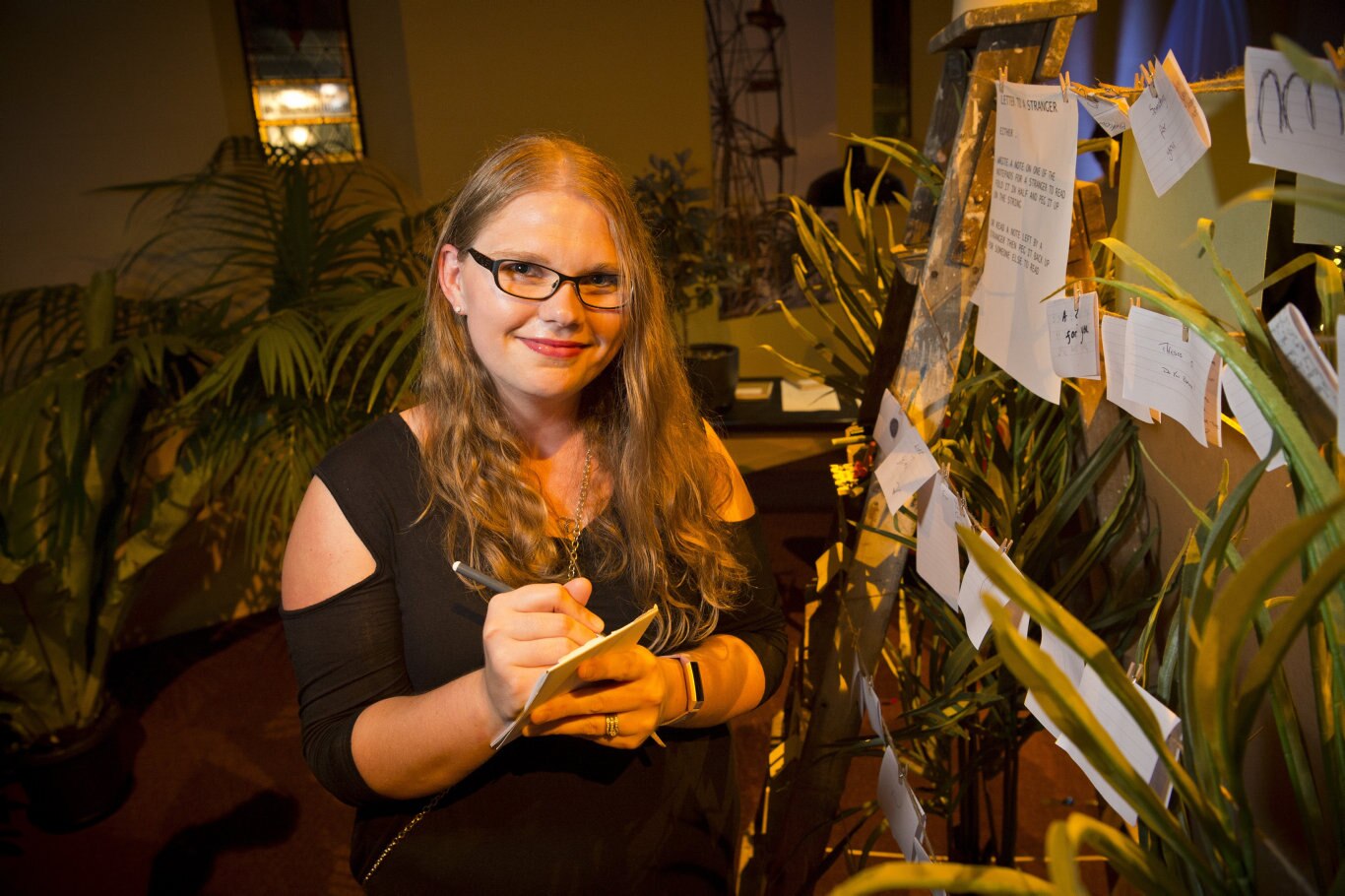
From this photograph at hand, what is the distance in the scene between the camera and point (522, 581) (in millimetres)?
1121

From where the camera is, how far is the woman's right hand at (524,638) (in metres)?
0.87

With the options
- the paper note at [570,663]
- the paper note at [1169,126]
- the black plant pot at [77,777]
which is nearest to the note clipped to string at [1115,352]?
the paper note at [1169,126]

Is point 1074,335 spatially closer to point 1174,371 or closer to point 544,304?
point 1174,371

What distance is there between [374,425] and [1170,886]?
3.23ft

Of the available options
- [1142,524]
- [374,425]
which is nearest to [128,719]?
[374,425]

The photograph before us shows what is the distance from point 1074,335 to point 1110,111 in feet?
0.67

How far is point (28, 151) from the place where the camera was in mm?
2494

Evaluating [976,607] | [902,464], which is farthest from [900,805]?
[902,464]

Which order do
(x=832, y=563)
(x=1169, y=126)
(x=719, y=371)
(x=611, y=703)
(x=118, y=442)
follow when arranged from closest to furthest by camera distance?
(x=1169, y=126) → (x=611, y=703) → (x=832, y=563) → (x=118, y=442) → (x=719, y=371)

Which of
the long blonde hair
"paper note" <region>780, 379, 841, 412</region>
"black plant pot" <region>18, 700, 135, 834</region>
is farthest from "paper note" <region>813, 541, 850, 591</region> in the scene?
"black plant pot" <region>18, 700, 135, 834</region>

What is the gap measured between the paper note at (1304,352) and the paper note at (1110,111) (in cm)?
34

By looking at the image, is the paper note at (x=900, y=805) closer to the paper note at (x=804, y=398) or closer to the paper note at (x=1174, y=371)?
the paper note at (x=1174, y=371)

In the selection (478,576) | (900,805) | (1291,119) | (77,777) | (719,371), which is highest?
(1291,119)

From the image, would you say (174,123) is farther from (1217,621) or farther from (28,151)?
(1217,621)
